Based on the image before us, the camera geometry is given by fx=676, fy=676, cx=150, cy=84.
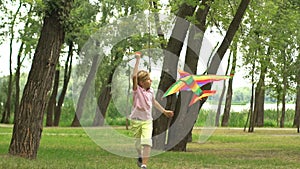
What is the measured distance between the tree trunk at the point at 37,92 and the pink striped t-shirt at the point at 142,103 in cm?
386

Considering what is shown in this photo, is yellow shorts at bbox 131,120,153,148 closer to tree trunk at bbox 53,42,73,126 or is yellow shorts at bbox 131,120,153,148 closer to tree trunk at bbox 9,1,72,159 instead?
tree trunk at bbox 9,1,72,159

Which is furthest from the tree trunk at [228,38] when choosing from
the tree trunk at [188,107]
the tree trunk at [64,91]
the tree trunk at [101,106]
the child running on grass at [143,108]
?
the tree trunk at [64,91]

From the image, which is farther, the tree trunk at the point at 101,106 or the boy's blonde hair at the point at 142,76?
the tree trunk at the point at 101,106

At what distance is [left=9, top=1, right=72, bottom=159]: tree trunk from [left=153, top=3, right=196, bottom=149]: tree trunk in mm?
6796

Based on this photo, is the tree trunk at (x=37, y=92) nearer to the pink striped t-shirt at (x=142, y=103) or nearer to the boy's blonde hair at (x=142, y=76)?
the pink striped t-shirt at (x=142, y=103)

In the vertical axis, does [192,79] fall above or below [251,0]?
below

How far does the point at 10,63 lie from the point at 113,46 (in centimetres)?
3188

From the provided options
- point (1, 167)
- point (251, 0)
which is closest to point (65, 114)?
point (251, 0)

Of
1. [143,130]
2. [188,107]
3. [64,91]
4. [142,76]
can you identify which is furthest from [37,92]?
[64,91]

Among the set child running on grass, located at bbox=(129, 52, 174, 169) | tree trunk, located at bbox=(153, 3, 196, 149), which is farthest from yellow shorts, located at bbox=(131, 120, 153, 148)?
tree trunk, located at bbox=(153, 3, 196, 149)

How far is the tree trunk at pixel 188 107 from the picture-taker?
71.5ft

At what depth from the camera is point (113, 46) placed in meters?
20.1

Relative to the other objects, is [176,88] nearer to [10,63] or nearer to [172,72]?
[172,72]

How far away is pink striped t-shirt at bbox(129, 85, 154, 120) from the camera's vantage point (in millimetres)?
11359
